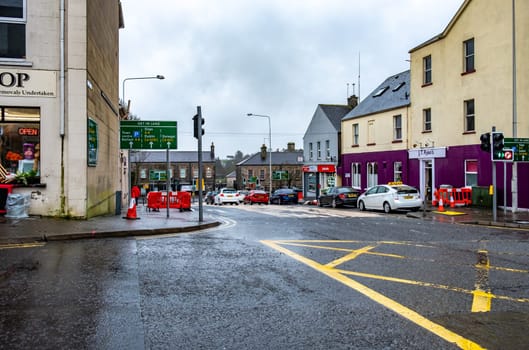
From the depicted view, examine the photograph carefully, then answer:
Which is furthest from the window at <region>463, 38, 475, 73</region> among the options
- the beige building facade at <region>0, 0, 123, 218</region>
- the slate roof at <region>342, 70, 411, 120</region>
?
the beige building facade at <region>0, 0, 123, 218</region>

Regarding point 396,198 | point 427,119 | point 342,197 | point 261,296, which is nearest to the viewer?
point 261,296

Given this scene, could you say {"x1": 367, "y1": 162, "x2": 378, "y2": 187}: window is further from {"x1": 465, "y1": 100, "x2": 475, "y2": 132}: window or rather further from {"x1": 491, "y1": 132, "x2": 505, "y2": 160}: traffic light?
{"x1": 491, "y1": 132, "x2": 505, "y2": 160}: traffic light

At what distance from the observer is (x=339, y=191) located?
2998cm

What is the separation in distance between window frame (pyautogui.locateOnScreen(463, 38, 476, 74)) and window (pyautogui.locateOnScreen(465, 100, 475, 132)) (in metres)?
1.72

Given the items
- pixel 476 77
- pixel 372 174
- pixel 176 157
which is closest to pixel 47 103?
pixel 476 77

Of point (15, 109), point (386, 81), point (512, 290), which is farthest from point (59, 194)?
point (386, 81)

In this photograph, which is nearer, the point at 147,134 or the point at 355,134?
the point at 147,134

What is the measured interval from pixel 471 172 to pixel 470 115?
3.06 m

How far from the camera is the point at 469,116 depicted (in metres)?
25.0

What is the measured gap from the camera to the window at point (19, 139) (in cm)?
1402

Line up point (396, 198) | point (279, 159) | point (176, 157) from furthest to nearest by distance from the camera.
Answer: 1. point (176, 157)
2. point (279, 159)
3. point (396, 198)

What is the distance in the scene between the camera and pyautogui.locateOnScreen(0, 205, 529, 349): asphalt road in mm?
4559

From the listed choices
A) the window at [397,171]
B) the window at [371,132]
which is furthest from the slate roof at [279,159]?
the window at [397,171]

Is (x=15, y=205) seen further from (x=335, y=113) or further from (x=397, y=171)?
(x=335, y=113)
